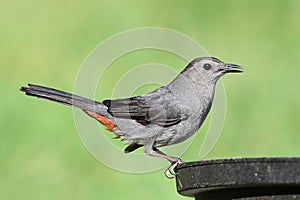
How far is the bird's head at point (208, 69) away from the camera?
519cm

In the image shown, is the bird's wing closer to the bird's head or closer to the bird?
the bird

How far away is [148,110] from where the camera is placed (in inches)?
202

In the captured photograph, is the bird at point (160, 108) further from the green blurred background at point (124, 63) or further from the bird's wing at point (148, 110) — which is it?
the green blurred background at point (124, 63)

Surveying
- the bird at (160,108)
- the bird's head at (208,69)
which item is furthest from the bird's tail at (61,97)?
the bird's head at (208,69)

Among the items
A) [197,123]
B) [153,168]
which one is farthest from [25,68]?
[197,123]

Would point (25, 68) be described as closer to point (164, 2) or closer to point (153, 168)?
point (164, 2)

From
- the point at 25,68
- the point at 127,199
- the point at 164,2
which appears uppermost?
the point at 164,2

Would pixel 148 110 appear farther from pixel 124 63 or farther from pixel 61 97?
pixel 124 63

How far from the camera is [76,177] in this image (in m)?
7.16

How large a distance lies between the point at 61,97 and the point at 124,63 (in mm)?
3420

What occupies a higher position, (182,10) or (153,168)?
(182,10)

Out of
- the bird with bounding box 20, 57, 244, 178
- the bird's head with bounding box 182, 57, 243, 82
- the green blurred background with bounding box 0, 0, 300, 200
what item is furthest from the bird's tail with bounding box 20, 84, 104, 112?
the green blurred background with bounding box 0, 0, 300, 200

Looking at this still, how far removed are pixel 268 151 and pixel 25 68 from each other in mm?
2471

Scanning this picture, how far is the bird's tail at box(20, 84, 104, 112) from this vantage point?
508cm
